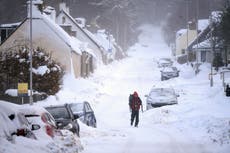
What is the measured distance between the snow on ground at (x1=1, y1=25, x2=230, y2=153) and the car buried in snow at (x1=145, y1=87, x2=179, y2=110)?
3.10 feet

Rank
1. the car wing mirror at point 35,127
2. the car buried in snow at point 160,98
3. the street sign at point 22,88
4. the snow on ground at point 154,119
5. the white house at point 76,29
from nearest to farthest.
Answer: the car wing mirror at point 35,127, the snow on ground at point 154,119, the street sign at point 22,88, the car buried in snow at point 160,98, the white house at point 76,29

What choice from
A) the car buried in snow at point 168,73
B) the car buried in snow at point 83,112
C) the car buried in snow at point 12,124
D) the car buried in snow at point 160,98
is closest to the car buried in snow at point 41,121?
the car buried in snow at point 12,124

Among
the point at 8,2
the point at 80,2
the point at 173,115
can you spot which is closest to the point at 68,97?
the point at 173,115

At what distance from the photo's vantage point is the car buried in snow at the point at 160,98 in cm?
3500

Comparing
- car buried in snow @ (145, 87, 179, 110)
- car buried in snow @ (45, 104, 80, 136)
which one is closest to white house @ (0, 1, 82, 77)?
car buried in snow @ (145, 87, 179, 110)

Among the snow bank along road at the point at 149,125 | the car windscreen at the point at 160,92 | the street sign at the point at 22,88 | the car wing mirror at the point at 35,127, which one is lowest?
the snow bank along road at the point at 149,125

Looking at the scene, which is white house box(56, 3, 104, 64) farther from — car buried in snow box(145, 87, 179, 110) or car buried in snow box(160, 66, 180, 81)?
car buried in snow box(145, 87, 179, 110)

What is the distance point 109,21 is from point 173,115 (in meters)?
94.1

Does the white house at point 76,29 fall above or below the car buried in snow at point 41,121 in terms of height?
above

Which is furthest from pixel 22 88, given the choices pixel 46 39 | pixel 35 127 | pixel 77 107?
pixel 46 39

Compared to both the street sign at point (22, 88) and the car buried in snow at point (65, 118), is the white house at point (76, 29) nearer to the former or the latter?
the street sign at point (22, 88)

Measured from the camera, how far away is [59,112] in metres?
20.2

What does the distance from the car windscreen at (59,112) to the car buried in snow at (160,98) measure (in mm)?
15029

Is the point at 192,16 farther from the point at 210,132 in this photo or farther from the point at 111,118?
the point at 210,132
